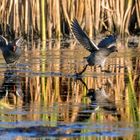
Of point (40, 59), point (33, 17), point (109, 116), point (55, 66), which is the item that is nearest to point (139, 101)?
point (109, 116)

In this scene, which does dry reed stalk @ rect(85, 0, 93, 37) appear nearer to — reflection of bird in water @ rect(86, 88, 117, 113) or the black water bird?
the black water bird

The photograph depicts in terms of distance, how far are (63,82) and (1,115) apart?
2762mm

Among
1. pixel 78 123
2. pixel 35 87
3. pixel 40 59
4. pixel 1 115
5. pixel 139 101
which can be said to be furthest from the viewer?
pixel 40 59

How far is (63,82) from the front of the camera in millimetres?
10195

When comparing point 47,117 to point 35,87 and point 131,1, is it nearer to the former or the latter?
point 35,87

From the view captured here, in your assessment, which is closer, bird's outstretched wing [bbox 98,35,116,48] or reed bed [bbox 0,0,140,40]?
bird's outstretched wing [bbox 98,35,116,48]

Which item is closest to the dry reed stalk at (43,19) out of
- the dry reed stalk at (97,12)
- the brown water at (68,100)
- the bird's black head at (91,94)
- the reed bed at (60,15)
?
the reed bed at (60,15)

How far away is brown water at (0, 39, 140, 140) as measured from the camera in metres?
6.55

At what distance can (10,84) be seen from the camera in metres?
10.1

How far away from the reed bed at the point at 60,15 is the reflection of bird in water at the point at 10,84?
19.1ft

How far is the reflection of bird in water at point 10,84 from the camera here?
9.26 meters

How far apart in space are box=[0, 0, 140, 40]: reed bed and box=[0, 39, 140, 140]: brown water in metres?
3.48

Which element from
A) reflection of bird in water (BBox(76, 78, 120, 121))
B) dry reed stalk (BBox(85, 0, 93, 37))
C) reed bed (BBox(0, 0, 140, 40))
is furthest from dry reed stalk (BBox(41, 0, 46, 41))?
reflection of bird in water (BBox(76, 78, 120, 121))

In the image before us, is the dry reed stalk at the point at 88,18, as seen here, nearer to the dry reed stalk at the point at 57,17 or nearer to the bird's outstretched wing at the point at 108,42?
the dry reed stalk at the point at 57,17
